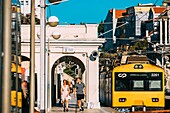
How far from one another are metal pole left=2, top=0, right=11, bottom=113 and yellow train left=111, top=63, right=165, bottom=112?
84.9 ft

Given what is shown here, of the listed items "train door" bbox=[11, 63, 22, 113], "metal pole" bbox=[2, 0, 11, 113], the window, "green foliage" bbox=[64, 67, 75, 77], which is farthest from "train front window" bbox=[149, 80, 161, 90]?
"green foliage" bbox=[64, 67, 75, 77]

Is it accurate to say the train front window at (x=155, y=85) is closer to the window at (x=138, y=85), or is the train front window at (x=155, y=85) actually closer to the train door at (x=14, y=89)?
the window at (x=138, y=85)

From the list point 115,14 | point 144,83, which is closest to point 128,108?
point 144,83

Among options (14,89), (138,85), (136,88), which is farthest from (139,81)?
(14,89)

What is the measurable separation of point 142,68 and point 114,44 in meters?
97.9

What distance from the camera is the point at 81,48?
1283 inches

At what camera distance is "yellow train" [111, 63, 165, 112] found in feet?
102

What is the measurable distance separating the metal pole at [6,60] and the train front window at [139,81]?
26.0 meters

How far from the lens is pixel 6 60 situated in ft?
17.3

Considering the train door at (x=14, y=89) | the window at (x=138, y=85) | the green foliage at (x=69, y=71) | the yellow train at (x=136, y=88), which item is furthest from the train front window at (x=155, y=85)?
the green foliage at (x=69, y=71)

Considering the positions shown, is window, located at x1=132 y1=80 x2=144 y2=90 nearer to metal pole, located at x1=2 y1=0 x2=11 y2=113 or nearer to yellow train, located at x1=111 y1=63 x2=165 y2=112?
yellow train, located at x1=111 y1=63 x2=165 y2=112

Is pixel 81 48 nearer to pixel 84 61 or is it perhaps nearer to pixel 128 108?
pixel 84 61

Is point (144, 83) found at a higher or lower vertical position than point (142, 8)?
lower

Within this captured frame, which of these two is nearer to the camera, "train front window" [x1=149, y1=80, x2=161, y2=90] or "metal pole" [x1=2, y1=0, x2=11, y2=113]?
"metal pole" [x1=2, y1=0, x2=11, y2=113]
